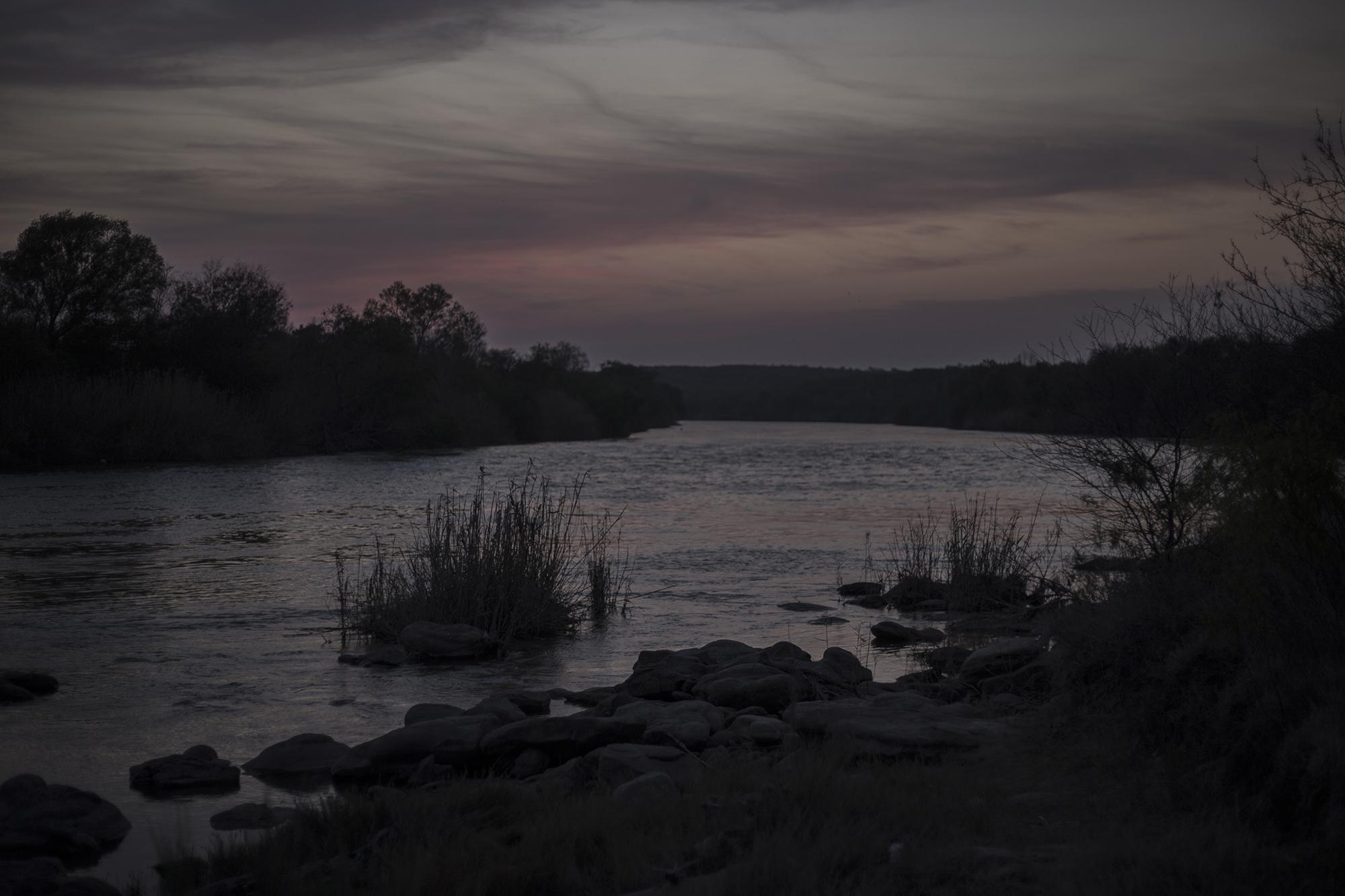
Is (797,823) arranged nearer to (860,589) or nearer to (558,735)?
(558,735)

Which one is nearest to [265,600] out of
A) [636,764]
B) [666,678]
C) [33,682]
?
[33,682]

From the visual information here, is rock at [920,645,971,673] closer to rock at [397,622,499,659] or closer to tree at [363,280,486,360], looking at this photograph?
rock at [397,622,499,659]

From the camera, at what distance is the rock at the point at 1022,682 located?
9.12 meters

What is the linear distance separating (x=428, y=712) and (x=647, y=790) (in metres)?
2.89

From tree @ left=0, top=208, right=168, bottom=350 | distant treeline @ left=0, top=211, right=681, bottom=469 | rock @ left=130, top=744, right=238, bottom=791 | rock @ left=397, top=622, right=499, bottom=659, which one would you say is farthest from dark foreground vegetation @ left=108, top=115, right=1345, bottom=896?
tree @ left=0, top=208, right=168, bottom=350

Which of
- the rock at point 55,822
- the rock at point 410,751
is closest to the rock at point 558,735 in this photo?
the rock at point 410,751

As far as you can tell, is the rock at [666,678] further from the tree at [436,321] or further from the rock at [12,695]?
the tree at [436,321]

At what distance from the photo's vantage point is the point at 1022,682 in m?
9.41

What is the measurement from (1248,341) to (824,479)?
2964cm

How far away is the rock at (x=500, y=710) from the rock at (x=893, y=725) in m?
2.06

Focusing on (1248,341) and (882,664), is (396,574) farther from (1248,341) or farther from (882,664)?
(1248,341)

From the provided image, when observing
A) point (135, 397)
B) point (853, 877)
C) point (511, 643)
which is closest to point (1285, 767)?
point (853, 877)

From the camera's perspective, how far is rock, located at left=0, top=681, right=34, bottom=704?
9.56m

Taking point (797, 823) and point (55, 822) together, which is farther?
point (55, 822)
